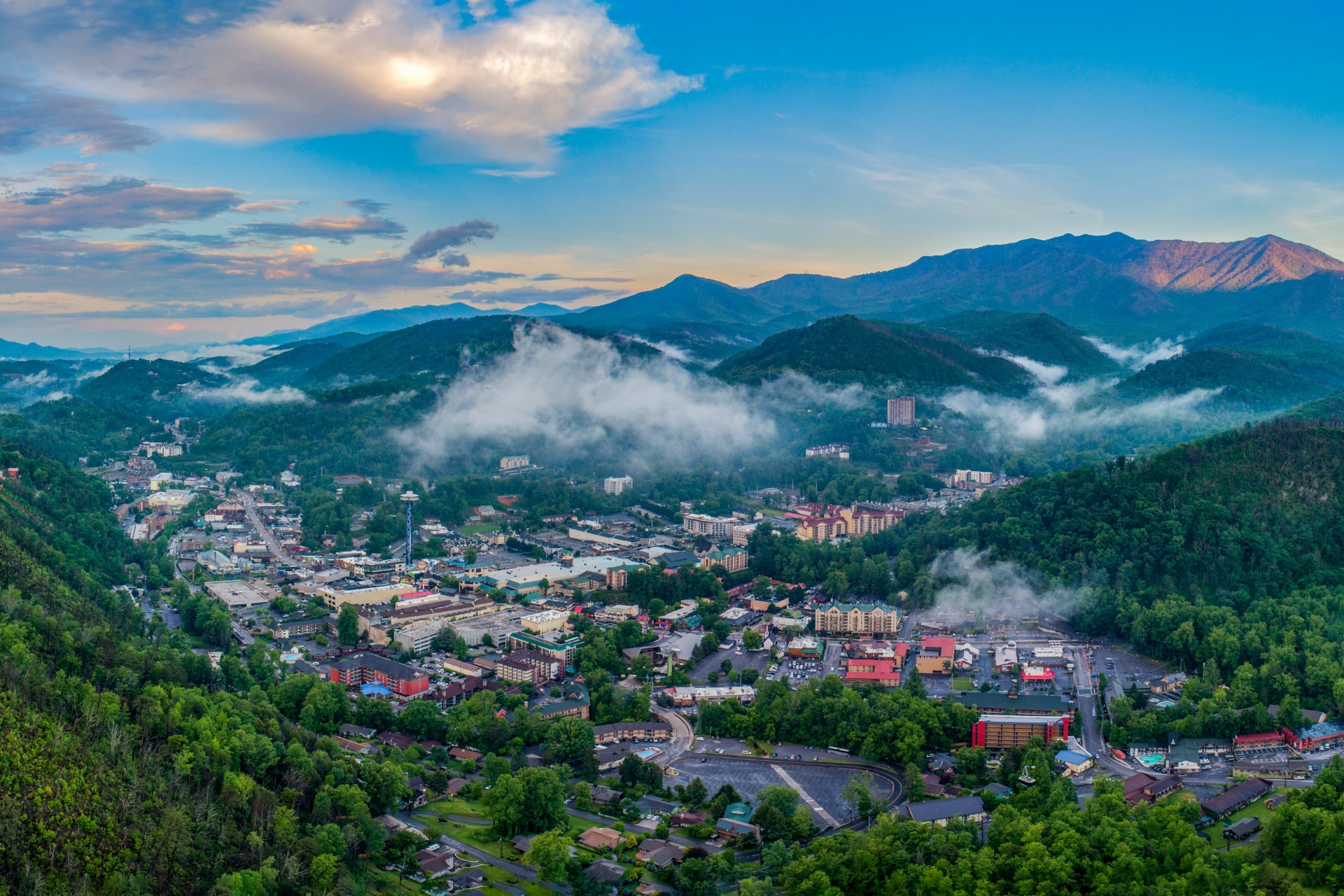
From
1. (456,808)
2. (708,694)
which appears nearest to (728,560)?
(708,694)

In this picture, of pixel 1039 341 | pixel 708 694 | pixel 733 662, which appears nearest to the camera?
pixel 708 694

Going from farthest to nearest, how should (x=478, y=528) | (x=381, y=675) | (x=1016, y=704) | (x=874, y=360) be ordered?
(x=874, y=360) < (x=478, y=528) < (x=381, y=675) < (x=1016, y=704)

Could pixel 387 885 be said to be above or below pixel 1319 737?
below

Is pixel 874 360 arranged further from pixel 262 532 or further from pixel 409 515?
pixel 262 532

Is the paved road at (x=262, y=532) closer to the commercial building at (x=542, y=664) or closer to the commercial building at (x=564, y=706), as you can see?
the commercial building at (x=542, y=664)

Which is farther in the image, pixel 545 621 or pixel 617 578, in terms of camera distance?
pixel 617 578

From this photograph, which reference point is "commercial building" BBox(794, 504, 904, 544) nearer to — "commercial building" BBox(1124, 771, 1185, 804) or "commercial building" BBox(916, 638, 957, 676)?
"commercial building" BBox(916, 638, 957, 676)

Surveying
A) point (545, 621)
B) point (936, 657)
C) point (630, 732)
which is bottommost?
point (630, 732)

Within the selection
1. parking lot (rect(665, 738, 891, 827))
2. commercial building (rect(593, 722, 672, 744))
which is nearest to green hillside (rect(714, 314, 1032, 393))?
commercial building (rect(593, 722, 672, 744))
